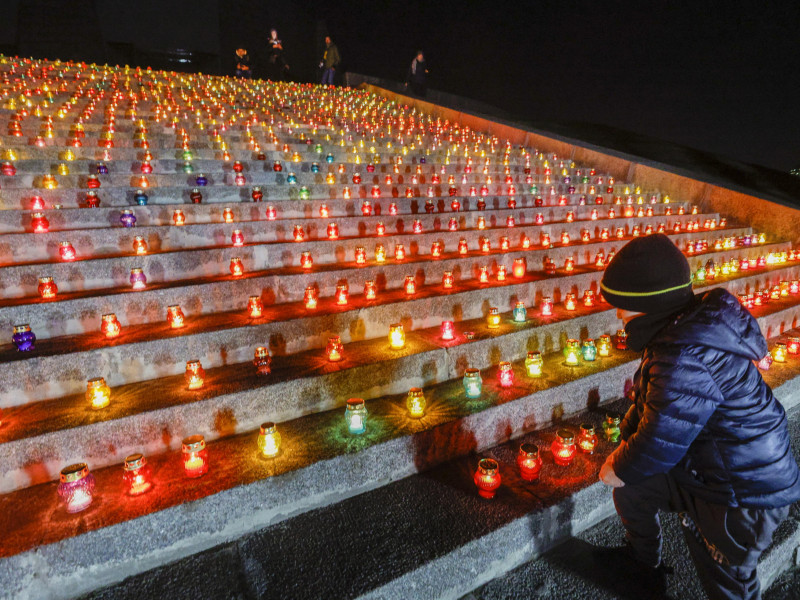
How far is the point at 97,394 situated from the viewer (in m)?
2.66

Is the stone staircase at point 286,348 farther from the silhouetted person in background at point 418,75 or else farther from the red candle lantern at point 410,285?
A: the silhouetted person in background at point 418,75

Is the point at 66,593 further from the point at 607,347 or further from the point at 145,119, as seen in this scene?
the point at 145,119

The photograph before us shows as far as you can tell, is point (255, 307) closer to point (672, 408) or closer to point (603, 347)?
point (672, 408)

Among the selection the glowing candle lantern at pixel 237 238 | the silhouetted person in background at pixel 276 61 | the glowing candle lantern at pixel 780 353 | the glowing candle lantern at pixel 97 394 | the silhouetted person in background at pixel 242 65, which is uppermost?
the silhouetted person in background at pixel 276 61

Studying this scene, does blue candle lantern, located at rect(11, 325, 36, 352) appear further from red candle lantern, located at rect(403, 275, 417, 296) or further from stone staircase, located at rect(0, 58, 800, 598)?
red candle lantern, located at rect(403, 275, 417, 296)

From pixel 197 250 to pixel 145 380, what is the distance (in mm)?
1402

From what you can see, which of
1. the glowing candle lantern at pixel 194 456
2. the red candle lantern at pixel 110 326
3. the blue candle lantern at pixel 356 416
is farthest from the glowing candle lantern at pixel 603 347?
the red candle lantern at pixel 110 326

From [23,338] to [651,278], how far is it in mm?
3785

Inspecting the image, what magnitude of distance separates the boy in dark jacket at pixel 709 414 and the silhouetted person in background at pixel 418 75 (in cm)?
1417

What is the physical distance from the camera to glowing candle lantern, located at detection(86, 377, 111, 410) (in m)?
2.65

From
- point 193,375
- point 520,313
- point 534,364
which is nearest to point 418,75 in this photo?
point 520,313

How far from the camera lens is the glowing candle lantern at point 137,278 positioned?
3605 millimetres

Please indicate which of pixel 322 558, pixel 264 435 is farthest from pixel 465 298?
pixel 322 558

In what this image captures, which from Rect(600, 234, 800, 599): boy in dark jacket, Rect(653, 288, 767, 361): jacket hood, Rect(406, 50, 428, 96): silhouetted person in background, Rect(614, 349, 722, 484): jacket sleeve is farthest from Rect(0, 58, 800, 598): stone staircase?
Rect(406, 50, 428, 96): silhouetted person in background
